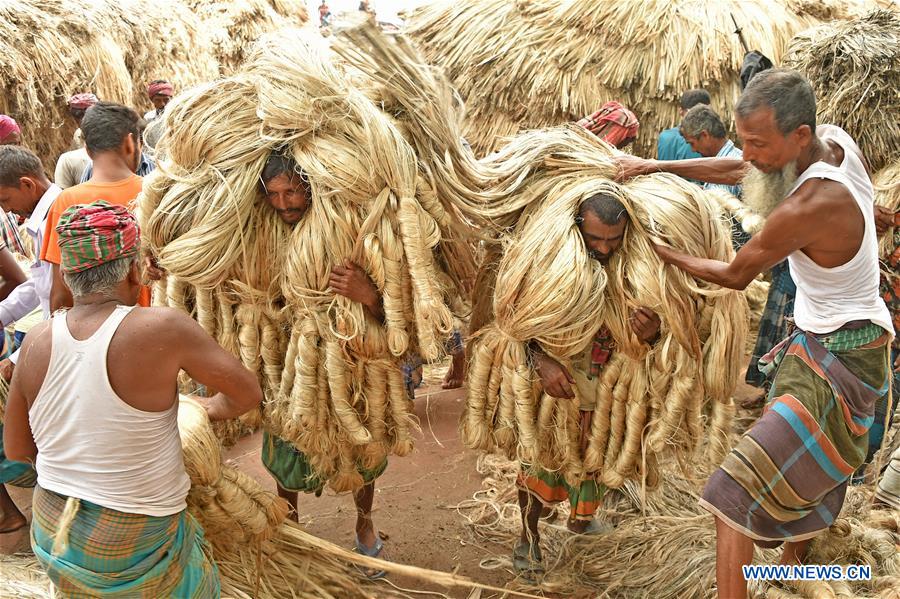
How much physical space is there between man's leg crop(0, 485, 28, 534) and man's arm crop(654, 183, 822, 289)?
378 centimetres

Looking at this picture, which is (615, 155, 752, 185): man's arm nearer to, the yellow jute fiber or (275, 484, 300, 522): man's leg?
the yellow jute fiber

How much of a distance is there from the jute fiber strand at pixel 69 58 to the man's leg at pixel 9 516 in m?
5.48

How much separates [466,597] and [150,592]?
62.2 inches

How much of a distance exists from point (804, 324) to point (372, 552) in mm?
2270

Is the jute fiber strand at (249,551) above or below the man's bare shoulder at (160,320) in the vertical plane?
below

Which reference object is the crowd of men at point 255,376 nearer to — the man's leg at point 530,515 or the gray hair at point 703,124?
the man's leg at point 530,515

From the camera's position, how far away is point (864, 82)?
448cm

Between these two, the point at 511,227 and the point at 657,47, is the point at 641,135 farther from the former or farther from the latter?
the point at 511,227

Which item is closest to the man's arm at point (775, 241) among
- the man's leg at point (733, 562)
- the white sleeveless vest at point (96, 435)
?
the man's leg at point (733, 562)

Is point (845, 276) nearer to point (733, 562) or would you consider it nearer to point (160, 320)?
point (733, 562)

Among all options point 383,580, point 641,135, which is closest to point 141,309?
point 383,580

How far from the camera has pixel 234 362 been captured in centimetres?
223

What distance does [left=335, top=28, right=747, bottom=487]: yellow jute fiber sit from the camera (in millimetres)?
2721

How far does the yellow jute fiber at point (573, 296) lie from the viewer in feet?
8.93
